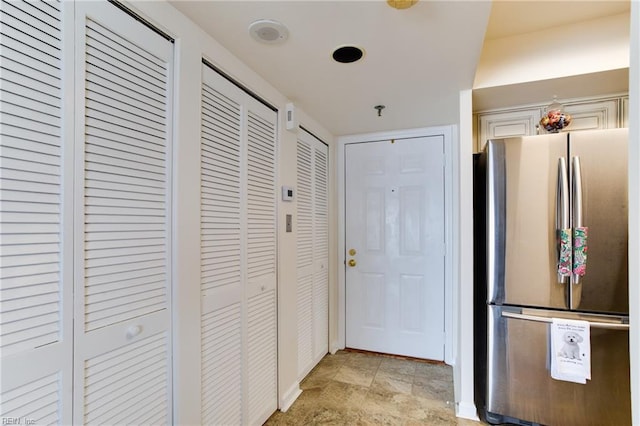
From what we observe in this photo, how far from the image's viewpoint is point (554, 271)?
1.75 meters

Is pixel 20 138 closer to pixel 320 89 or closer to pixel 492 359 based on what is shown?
pixel 320 89

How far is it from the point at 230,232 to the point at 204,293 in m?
0.33

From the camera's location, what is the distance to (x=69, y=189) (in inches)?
37.4

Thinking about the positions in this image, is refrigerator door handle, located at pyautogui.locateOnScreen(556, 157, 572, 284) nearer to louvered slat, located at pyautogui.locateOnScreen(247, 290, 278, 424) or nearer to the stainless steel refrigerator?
the stainless steel refrigerator

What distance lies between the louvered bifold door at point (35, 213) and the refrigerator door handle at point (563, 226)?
2200mm

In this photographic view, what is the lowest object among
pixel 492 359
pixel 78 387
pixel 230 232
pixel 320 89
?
pixel 492 359

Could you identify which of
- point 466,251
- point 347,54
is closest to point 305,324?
point 466,251

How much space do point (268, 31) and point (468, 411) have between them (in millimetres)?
2484

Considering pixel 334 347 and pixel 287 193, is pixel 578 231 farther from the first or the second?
pixel 334 347

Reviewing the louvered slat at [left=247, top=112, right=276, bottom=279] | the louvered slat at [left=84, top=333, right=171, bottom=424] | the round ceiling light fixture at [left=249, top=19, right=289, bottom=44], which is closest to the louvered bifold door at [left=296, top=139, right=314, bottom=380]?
the louvered slat at [left=247, top=112, right=276, bottom=279]

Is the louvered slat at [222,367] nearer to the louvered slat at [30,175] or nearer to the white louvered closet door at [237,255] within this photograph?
the white louvered closet door at [237,255]

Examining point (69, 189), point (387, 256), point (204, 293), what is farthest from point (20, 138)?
point (387, 256)

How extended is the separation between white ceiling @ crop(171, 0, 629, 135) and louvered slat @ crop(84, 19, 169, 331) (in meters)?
0.38

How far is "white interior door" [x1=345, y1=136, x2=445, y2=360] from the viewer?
9.36 feet
